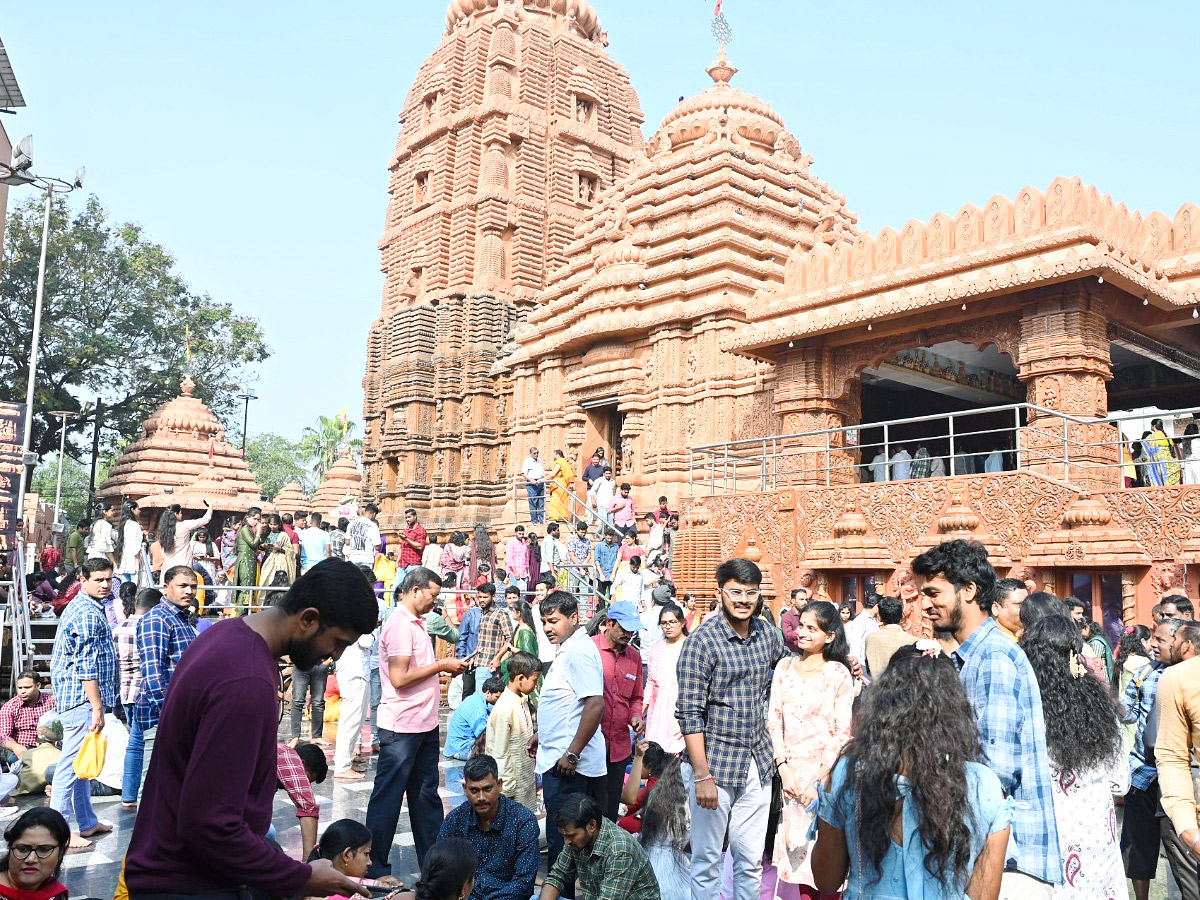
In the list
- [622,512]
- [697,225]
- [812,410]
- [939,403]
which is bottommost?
[622,512]

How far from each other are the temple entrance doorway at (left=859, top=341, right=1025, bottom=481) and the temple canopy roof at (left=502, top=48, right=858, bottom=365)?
3309mm

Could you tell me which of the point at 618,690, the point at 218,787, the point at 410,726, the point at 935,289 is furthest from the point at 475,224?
the point at 218,787

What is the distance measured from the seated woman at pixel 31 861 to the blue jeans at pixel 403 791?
5.16ft

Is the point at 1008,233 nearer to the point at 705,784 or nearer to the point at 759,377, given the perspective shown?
the point at 759,377

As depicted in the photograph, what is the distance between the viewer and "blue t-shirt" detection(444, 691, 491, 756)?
26.0 feet

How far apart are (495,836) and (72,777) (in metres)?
3.36

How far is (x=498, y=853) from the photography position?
441 centimetres

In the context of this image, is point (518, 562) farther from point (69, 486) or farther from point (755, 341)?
point (69, 486)

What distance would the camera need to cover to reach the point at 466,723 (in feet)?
26.4

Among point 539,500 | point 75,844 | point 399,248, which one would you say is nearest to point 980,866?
point 75,844

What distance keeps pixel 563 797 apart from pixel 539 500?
13521 mm

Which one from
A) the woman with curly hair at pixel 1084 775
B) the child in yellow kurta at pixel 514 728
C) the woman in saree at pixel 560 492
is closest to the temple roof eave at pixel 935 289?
the woman in saree at pixel 560 492

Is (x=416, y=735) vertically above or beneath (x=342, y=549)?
beneath

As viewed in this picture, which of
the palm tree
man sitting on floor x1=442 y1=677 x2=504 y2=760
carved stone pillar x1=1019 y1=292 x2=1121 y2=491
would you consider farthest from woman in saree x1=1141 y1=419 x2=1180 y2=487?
the palm tree
